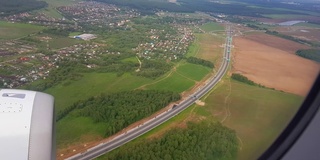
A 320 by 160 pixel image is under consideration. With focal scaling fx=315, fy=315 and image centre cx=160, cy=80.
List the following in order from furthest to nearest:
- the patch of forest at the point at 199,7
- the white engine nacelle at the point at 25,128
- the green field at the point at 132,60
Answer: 1. the patch of forest at the point at 199,7
2. the green field at the point at 132,60
3. the white engine nacelle at the point at 25,128

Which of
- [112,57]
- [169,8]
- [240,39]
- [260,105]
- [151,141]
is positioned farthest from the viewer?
[169,8]

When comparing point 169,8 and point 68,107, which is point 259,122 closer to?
point 68,107

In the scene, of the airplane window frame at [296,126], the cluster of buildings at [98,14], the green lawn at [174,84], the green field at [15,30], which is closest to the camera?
the airplane window frame at [296,126]

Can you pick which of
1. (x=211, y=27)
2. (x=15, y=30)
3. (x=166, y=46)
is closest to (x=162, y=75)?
(x=166, y=46)

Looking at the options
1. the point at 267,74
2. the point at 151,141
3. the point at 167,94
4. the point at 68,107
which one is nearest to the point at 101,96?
the point at 68,107

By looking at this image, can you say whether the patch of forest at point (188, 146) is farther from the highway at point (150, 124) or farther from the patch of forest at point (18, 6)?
the patch of forest at point (18, 6)

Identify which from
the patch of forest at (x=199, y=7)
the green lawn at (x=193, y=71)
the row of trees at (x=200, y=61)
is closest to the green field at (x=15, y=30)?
the green lawn at (x=193, y=71)

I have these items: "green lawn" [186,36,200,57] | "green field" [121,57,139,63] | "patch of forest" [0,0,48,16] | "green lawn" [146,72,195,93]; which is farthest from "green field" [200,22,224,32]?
"patch of forest" [0,0,48,16]
